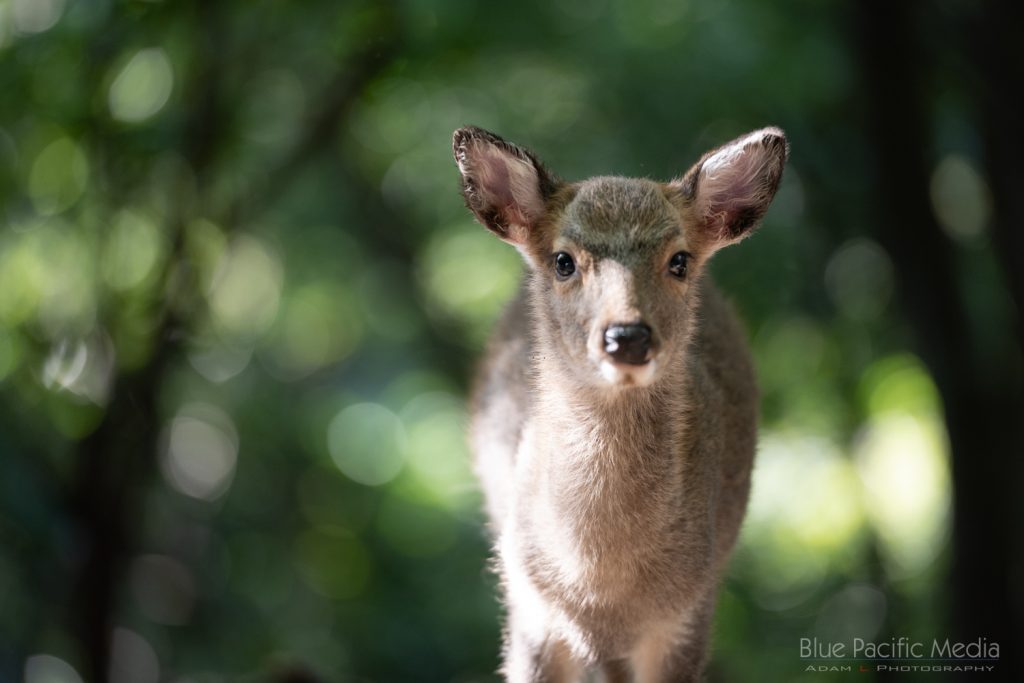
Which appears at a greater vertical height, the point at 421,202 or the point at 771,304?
the point at 421,202

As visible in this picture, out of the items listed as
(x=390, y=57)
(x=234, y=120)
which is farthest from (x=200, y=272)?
(x=390, y=57)

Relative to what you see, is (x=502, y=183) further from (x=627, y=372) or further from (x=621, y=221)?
(x=627, y=372)

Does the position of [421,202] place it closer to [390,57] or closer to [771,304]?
[390,57]

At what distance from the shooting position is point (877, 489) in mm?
11578

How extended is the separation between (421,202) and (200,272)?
3.12m

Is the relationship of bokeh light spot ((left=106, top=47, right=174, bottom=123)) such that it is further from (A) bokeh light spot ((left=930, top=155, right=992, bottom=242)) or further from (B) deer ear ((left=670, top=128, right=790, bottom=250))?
(A) bokeh light spot ((left=930, top=155, right=992, bottom=242))

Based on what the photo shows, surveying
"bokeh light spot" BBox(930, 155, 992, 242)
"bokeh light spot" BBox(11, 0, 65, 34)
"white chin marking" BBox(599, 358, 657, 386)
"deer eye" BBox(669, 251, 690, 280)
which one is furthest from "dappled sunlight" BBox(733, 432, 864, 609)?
"white chin marking" BBox(599, 358, 657, 386)

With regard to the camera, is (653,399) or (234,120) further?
(234,120)

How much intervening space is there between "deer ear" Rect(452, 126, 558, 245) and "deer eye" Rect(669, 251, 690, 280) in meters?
0.59

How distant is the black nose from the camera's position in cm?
403

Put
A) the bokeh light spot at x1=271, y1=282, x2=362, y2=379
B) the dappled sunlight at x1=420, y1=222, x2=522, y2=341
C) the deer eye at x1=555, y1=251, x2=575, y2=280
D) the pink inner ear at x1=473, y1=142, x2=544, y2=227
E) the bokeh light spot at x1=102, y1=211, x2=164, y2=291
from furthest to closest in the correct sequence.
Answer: the bokeh light spot at x1=271, y1=282, x2=362, y2=379
the dappled sunlight at x1=420, y1=222, x2=522, y2=341
the bokeh light spot at x1=102, y1=211, x2=164, y2=291
the pink inner ear at x1=473, y1=142, x2=544, y2=227
the deer eye at x1=555, y1=251, x2=575, y2=280

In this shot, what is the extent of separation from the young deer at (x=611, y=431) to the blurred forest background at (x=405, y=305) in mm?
2002

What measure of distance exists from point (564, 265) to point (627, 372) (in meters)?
0.68

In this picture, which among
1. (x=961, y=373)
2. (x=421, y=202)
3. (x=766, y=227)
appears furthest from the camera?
(x=421, y=202)
